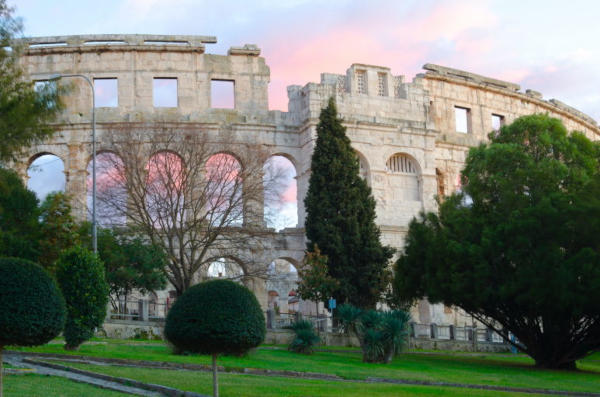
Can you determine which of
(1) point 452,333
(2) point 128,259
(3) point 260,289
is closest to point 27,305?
(2) point 128,259

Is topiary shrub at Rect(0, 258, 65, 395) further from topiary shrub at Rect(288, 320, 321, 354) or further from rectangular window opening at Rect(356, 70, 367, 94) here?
rectangular window opening at Rect(356, 70, 367, 94)

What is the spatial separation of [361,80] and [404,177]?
6.03 metres

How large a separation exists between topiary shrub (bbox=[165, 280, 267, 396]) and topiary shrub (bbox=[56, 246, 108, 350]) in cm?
1056

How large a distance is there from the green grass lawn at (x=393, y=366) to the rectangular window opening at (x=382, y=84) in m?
19.8

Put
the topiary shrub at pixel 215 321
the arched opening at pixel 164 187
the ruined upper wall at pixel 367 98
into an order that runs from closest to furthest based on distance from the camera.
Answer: the topiary shrub at pixel 215 321, the arched opening at pixel 164 187, the ruined upper wall at pixel 367 98

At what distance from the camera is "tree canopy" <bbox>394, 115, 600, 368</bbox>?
2853 cm

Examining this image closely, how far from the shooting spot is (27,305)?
13.4 m

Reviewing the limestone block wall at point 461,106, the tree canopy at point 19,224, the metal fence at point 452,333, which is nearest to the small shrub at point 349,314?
the metal fence at point 452,333

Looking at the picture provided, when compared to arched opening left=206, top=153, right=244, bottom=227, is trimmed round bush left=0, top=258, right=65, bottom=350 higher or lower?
lower

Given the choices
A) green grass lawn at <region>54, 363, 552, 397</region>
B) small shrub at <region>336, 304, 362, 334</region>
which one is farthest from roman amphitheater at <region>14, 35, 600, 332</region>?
green grass lawn at <region>54, 363, 552, 397</region>

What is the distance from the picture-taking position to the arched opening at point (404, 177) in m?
48.1

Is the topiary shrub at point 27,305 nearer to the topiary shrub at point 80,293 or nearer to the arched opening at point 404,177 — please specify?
the topiary shrub at point 80,293

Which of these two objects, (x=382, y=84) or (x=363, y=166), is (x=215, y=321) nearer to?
(x=363, y=166)

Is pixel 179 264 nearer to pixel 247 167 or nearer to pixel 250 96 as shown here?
pixel 247 167
